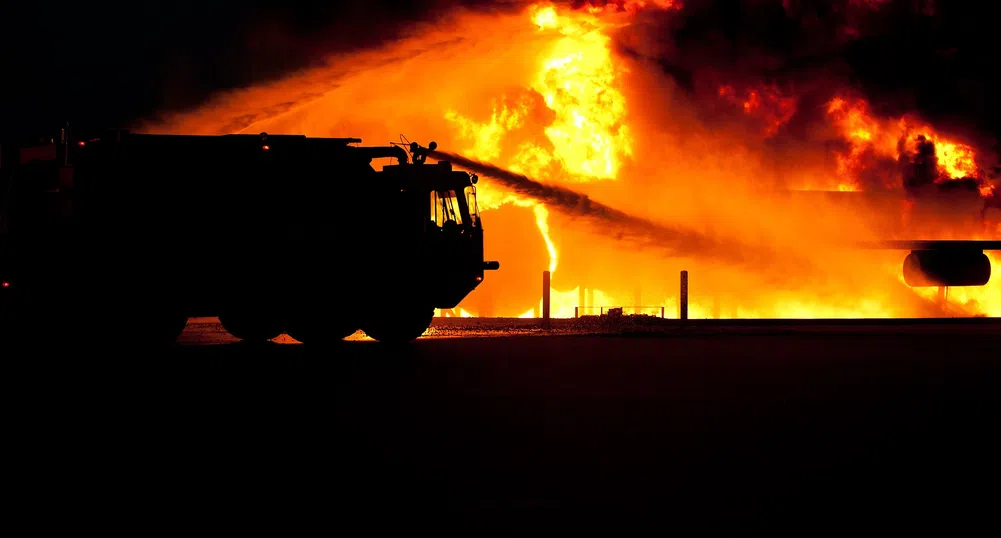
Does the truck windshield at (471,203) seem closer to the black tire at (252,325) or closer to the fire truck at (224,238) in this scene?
the fire truck at (224,238)

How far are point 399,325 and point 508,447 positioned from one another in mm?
13554

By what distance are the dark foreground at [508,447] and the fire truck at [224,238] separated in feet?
7.78

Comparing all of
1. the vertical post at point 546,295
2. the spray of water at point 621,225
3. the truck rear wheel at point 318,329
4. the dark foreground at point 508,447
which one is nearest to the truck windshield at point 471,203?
the truck rear wheel at point 318,329

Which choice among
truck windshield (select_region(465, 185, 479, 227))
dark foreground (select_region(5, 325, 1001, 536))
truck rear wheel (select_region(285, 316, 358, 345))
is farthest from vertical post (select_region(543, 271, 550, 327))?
dark foreground (select_region(5, 325, 1001, 536))

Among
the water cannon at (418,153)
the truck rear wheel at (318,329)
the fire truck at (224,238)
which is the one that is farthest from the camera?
the water cannon at (418,153)

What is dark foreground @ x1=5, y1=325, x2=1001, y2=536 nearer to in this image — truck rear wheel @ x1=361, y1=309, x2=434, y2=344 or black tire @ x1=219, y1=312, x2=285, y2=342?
black tire @ x1=219, y1=312, x2=285, y2=342

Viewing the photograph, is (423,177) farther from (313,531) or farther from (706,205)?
(706,205)

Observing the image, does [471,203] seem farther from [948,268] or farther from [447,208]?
[948,268]

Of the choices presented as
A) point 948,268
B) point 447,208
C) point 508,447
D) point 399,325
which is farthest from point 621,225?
point 508,447

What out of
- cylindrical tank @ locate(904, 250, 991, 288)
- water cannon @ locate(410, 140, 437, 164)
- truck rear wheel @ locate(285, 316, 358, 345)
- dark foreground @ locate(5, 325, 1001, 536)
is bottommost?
dark foreground @ locate(5, 325, 1001, 536)

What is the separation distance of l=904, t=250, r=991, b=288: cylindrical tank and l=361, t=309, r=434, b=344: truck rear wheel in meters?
23.1

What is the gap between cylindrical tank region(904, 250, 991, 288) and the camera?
1550 inches

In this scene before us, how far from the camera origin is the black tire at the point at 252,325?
865 inches

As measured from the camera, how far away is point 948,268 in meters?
39.4
